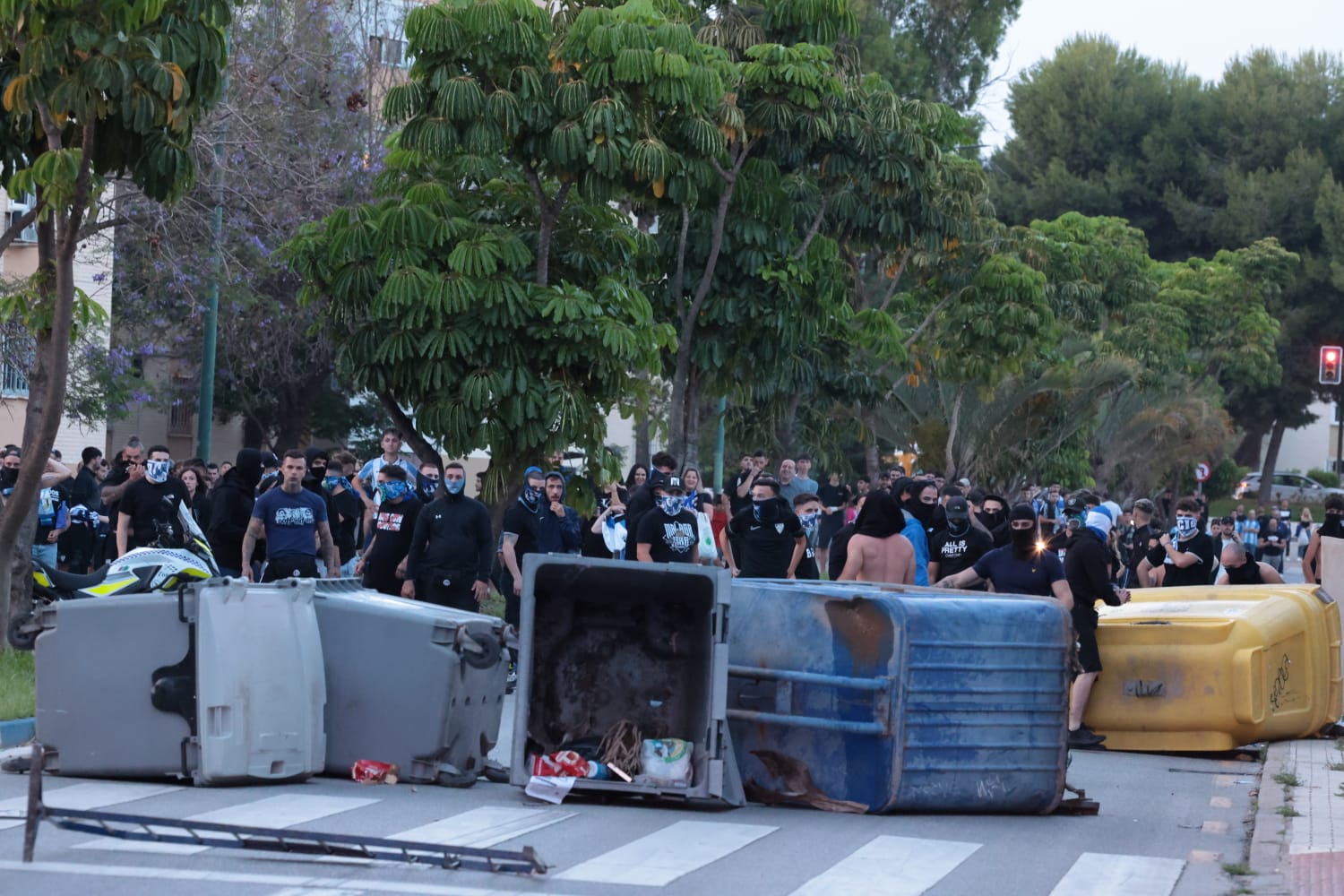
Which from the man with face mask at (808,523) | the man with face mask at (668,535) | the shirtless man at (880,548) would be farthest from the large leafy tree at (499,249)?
the shirtless man at (880,548)

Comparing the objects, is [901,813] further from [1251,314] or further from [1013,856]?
[1251,314]

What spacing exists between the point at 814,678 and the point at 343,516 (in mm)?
9441

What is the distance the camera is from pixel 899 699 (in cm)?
916

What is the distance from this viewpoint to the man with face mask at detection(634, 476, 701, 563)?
1451cm

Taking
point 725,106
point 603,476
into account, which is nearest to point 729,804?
point 603,476

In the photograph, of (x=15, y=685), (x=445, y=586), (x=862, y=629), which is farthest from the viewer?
(x=445, y=586)

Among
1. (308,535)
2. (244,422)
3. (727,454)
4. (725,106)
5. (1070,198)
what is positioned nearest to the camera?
(308,535)

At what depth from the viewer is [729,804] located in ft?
30.9

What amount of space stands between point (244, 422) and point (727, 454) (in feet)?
46.8

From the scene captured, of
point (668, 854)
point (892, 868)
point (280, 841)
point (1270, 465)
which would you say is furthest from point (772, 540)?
point (1270, 465)

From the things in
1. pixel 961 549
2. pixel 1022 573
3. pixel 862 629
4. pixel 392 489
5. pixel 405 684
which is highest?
pixel 392 489

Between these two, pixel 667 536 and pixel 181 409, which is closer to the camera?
pixel 667 536

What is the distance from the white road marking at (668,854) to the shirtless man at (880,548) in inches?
171

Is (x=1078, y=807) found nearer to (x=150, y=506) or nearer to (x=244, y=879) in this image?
(x=244, y=879)
